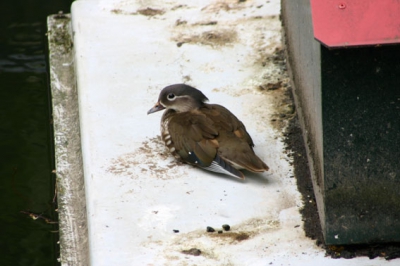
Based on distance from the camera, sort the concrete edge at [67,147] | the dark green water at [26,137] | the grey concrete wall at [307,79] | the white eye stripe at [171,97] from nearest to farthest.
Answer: the grey concrete wall at [307,79]
the concrete edge at [67,147]
the white eye stripe at [171,97]
the dark green water at [26,137]

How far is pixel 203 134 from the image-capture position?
168 inches

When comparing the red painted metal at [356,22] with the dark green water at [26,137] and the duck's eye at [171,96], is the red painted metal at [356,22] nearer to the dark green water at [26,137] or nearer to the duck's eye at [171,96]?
the duck's eye at [171,96]

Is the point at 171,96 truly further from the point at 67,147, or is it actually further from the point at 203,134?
the point at 67,147

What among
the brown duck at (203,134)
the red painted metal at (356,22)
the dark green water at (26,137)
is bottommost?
the dark green water at (26,137)

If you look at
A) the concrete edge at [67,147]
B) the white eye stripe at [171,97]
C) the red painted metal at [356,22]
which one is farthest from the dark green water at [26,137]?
the red painted metal at [356,22]

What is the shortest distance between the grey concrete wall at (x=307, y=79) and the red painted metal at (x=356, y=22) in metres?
0.17

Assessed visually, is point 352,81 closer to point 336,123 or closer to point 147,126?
point 336,123

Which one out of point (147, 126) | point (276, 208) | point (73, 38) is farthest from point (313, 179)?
point (73, 38)

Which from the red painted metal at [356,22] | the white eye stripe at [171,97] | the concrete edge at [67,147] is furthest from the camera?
the white eye stripe at [171,97]

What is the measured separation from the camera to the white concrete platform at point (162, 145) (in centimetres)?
374

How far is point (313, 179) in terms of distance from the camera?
13.1 feet

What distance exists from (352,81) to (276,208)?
90cm

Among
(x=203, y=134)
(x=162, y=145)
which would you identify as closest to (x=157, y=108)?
(x=162, y=145)

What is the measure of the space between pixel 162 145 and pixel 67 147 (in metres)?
0.68
